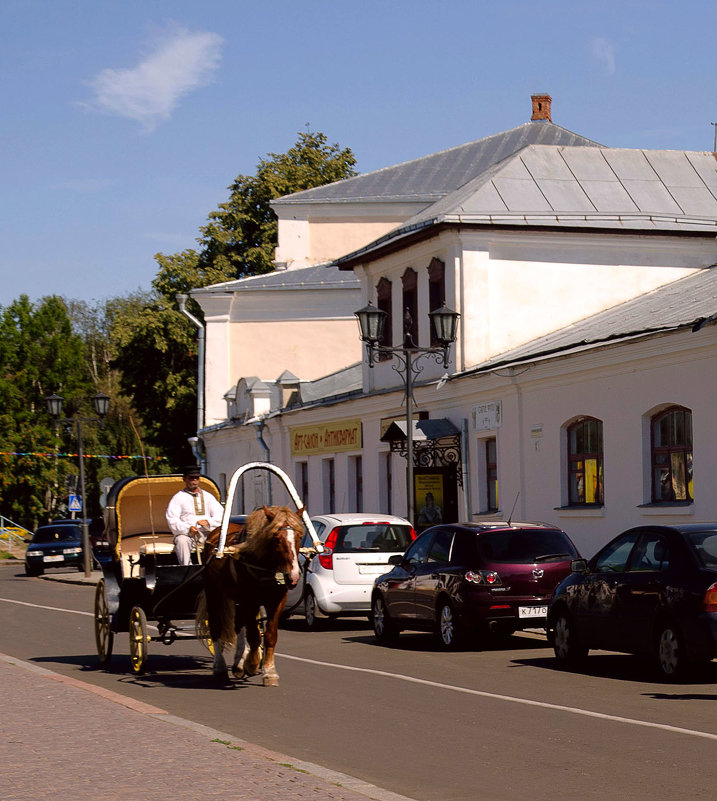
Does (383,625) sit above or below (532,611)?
below

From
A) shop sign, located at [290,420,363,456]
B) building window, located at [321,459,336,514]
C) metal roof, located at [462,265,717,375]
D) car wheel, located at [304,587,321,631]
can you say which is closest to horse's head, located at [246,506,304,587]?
car wheel, located at [304,587,321,631]

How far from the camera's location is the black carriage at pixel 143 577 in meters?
14.1

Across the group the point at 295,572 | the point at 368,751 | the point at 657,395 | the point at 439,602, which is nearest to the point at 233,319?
the point at 657,395

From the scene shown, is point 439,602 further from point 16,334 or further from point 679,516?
point 16,334

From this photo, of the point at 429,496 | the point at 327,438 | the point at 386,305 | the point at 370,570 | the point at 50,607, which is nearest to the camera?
the point at 370,570

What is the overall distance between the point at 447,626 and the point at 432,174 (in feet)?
130

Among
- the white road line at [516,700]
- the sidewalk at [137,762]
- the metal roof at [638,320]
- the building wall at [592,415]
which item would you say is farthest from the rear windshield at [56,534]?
the sidewalk at [137,762]

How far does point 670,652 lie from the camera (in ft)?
43.4

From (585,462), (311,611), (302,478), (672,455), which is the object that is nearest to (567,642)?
(311,611)

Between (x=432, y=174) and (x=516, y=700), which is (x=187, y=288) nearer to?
(x=432, y=174)

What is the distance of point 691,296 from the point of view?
2744 cm

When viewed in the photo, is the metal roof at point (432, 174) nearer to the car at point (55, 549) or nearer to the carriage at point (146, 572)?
the car at point (55, 549)

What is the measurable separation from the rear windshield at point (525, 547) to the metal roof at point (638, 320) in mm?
5144

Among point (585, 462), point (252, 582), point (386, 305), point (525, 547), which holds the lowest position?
point (252, 582)
